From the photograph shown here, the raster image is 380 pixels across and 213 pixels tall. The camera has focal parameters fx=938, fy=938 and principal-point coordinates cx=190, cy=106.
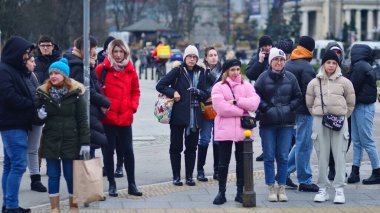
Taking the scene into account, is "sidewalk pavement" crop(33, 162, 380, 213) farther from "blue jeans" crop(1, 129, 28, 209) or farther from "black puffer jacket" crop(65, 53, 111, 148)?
"black puffer jacket" crop(65, 53, 111, 148)

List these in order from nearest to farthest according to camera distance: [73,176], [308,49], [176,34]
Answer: [73,176] < [308,49] < [176,34]

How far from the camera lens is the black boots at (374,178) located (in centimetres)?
1274

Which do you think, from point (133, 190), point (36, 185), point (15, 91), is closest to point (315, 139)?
point (133, 190)

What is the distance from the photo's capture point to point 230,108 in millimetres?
11008

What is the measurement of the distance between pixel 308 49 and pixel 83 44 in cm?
295

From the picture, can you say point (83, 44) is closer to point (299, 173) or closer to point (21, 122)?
point (21, 122)

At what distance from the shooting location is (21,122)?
1024cm

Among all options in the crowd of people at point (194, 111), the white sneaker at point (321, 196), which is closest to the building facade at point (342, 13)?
the crowd of people at point (194, 111)

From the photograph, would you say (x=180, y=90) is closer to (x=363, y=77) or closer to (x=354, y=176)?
(x=363, y=77)

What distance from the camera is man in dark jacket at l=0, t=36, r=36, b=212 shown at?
10180mm

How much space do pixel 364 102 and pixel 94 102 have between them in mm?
3762

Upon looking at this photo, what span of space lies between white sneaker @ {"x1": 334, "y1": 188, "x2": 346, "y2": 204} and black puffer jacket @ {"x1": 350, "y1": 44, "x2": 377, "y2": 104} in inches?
66.1

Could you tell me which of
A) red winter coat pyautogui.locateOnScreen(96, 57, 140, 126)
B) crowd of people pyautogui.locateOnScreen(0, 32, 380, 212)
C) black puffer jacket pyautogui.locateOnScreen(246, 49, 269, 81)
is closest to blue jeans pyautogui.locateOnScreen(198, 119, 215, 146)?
crowd of people pyautogui.locateOnScreen(0, 32, 380, 212)

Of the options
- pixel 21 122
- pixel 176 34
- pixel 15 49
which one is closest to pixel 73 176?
pixel 21 122
